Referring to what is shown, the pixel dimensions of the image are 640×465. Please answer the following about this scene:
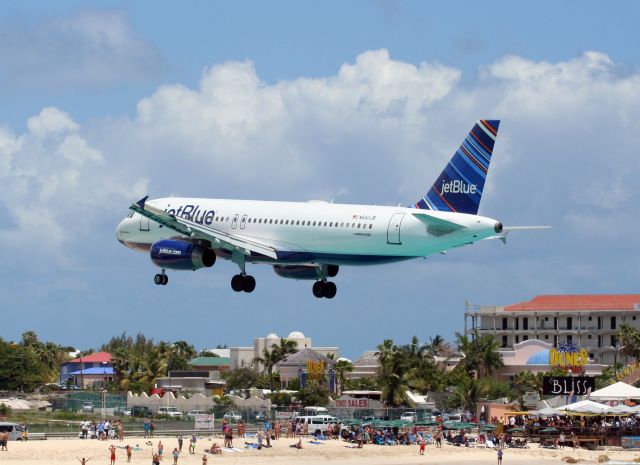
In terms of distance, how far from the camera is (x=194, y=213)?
77875 millimetres

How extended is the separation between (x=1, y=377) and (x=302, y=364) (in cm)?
3337

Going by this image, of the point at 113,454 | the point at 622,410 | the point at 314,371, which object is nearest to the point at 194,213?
the point at 113,454

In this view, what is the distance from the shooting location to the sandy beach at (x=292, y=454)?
8006 cm

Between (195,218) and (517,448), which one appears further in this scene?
(517,448)

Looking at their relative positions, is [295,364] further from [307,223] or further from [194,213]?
[307,223]

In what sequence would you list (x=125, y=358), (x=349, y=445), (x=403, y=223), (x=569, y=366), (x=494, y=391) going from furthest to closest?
1. (x=125, y=358)
2. (x=494, y=391)
3. (x=569, y=366)
4. (x=349, y=445)
5. (x=403, y=223)

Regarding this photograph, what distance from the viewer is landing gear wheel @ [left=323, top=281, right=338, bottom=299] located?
7856 cm

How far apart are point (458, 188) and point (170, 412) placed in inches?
2195

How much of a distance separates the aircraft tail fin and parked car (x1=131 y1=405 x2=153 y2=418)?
49130 mm

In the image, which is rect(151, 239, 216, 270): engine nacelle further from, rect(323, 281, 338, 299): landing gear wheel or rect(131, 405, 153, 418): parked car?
rect(131, 405, 153, 418): parked car

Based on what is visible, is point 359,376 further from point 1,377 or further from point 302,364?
point 1,377

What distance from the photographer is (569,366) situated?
404ft

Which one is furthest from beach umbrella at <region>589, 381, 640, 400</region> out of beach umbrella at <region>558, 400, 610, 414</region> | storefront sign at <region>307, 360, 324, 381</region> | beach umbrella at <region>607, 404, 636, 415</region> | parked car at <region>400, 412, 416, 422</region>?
storefront sign at <region>307, 360, 324, 381</region>

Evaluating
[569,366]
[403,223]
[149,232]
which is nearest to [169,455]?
[149,232]
